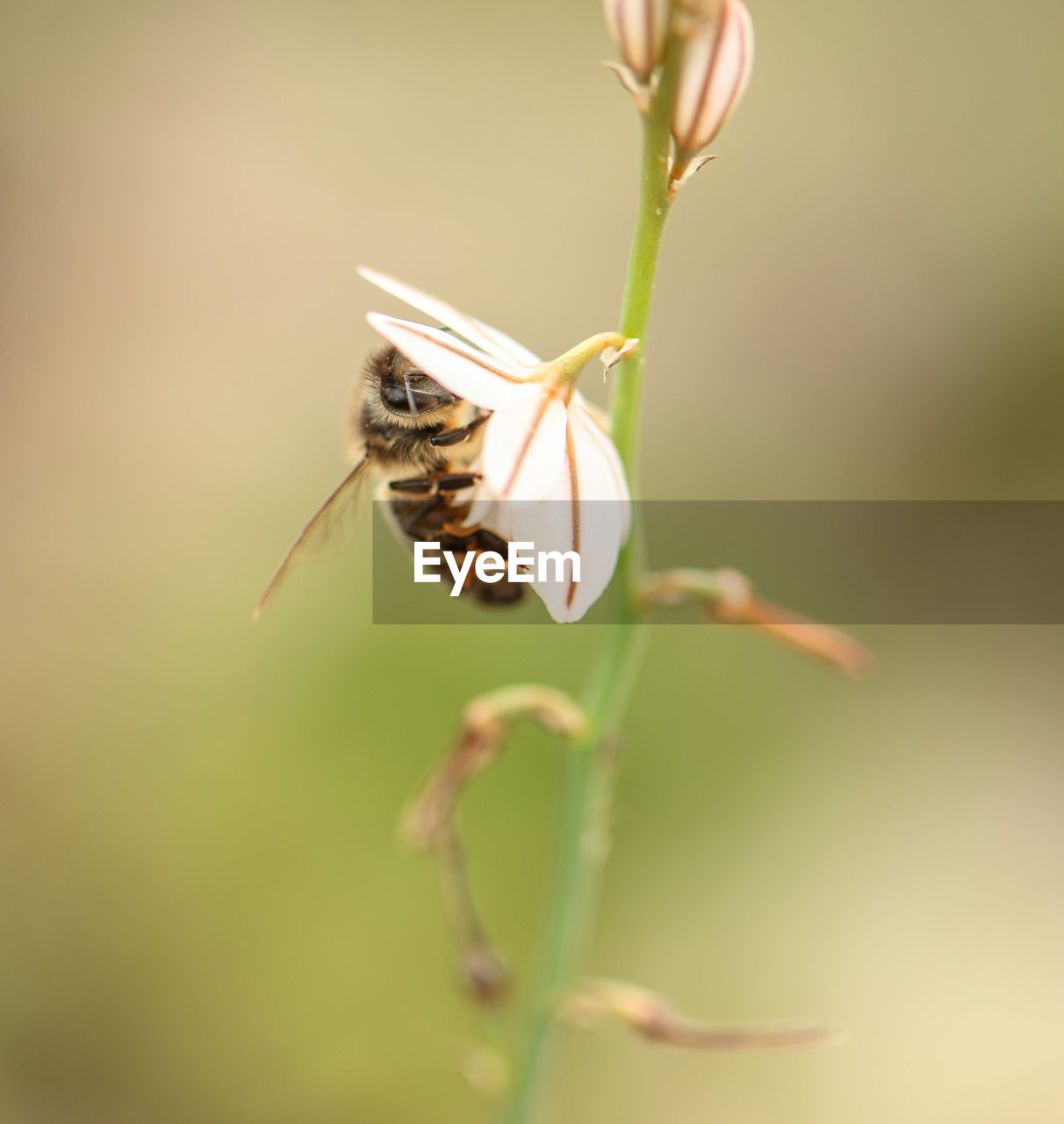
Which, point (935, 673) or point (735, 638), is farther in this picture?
point (935, 673)

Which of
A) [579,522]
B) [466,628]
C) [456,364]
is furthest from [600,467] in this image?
[466,628]

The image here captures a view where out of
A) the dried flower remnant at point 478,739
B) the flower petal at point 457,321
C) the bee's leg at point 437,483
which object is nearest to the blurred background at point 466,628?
the dried flower remnant at point 478,739

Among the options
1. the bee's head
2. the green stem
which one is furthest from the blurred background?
the bee's head

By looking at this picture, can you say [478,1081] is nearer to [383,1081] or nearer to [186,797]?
[383,1081]

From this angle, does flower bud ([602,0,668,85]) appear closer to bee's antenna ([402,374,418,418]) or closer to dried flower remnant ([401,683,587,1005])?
bee's antenna ([402,374,418,418])

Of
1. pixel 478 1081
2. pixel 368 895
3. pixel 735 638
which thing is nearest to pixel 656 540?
pixel 735 638
